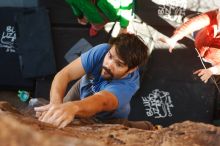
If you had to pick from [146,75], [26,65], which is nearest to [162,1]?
[146,75]

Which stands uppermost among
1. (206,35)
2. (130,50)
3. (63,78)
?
(130,50)

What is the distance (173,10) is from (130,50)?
135 centimetres

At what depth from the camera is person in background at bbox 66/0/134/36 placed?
8.22 ft

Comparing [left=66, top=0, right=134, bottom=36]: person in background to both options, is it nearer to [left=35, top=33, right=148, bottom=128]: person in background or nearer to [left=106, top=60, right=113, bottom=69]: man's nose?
[left=35, top=33, right=148, bottom=128]: person in background

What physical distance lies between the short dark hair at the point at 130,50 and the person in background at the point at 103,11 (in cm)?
107

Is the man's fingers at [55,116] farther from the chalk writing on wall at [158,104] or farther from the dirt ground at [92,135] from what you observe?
the chalk writing on wall at [158,104]

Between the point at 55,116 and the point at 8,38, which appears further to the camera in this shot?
the point at 8,38

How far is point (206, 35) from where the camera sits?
2459mm

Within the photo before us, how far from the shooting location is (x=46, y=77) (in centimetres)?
292

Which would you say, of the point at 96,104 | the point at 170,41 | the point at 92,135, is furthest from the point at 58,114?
the point at 170,41

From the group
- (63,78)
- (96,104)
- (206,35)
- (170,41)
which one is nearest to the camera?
(96,104)

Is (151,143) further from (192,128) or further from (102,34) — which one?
(102,34)

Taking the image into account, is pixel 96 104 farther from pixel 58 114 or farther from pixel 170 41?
pixel 170 41

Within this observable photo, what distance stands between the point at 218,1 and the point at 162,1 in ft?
0.97
